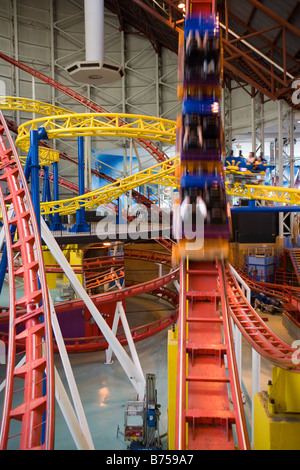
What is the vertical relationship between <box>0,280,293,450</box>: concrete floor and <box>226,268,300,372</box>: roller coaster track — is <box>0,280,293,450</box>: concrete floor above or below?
below

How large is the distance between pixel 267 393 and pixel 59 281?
12193mm

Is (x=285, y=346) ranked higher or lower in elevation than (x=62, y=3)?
lower

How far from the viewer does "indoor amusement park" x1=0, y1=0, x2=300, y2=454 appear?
15.4 feet

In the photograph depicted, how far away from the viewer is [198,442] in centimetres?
383

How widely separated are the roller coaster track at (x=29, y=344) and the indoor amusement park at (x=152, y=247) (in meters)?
0.02

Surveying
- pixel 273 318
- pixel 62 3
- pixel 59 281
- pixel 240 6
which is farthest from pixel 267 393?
pixel 62 3

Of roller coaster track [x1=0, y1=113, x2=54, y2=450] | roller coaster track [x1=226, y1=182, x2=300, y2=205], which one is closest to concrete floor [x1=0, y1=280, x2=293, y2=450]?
roller coaster track [x1=0, y1=113, x2=54, y2=450]

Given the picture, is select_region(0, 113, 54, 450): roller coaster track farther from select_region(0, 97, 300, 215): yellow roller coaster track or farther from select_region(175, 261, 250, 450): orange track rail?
select_region(0, 97, 300, 215): yellow roller coaster track

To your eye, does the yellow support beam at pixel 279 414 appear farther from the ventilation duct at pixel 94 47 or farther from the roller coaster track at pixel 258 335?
the ventilation duct at pixel 94 47

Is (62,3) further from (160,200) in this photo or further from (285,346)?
(285,346)

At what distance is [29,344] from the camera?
191 inches

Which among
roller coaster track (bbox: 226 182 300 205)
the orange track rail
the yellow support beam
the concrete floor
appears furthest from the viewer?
roller coaster track (bbox: 226 182 300 205)

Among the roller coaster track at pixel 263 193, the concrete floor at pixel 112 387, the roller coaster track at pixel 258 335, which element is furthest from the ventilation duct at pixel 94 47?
the concrete floor at pixel 112 387

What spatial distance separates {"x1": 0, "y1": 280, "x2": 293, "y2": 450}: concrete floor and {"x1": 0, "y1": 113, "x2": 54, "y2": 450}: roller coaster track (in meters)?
3.52
